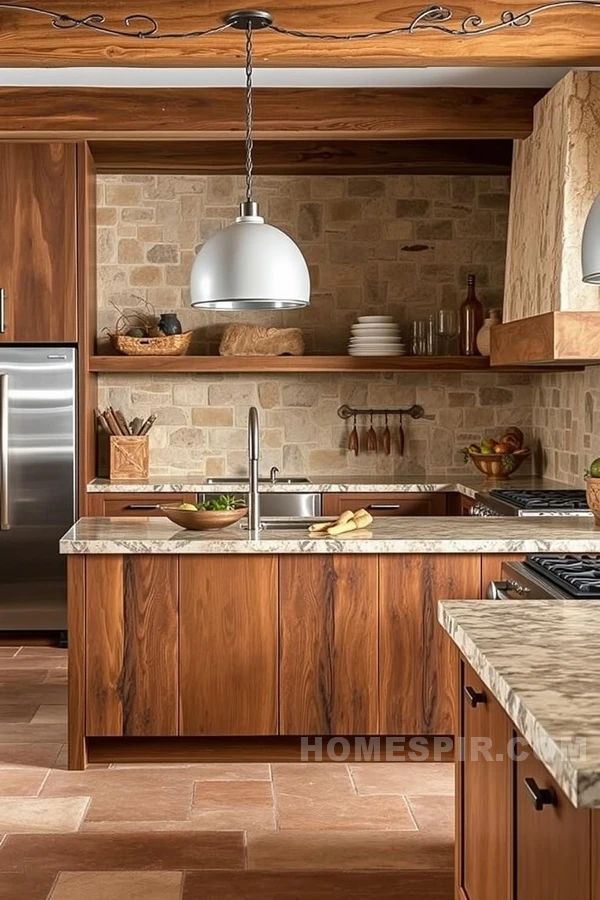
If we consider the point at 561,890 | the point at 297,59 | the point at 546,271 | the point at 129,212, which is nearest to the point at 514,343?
the point at 546,271

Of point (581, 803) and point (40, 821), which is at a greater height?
point (581, 803)

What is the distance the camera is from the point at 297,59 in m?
4.48

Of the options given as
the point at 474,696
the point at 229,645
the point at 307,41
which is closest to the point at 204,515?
the point at 229,645

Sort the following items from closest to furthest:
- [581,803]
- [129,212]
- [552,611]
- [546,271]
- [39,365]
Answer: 1. [581,803]
2. [552,611]
3. [546,271]
4. [39,365]
5. [129,212]

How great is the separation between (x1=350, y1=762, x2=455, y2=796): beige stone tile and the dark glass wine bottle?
304cm

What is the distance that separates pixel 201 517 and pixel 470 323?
2942 millimetres

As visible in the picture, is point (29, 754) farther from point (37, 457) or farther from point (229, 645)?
point (37, 457)

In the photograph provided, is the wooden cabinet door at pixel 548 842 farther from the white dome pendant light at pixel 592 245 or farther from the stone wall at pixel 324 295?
the stone wall at pixel 324 295

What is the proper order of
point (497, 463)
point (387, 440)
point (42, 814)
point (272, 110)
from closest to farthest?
1. point (42, 814)
2. point (272, 110)
3. point (497, 463)
4. point (387, 440)

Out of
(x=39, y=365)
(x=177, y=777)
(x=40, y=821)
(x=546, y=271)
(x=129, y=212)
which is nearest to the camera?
(x=40, y=821)

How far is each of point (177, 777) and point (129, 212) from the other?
12.8ft

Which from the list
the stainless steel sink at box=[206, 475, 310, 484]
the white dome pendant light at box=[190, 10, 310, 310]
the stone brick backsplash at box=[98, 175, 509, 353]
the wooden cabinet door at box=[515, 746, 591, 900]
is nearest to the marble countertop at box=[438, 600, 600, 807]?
the wooden cabinet door at box=[515, 746, 591, 900]

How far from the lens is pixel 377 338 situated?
6801 mm

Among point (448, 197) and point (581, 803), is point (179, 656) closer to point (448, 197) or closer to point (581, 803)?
point (581, 803)
